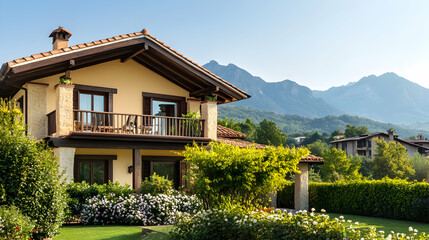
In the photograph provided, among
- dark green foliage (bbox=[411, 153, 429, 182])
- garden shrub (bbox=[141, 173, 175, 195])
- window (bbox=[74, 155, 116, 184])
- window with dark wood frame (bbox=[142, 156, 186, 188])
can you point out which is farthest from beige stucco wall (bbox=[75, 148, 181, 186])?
dark green foliage (bbox=[411, 153, 429, 182])

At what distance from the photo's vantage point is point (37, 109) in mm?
16516

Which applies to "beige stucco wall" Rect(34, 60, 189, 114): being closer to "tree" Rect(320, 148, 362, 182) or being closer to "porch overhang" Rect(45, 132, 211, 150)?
"porch overhang" Rect(45, 132, 211, 150)

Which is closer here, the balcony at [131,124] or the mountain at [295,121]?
the balcony at [131,124]

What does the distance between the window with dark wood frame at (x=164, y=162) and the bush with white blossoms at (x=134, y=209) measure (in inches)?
160

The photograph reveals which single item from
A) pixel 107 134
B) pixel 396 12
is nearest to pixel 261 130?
pixel 396 12

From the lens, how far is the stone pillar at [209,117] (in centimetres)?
1877

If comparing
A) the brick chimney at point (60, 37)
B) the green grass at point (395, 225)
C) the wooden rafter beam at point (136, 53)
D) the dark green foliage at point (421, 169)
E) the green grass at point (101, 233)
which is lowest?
the dark green foliage at point (421, 169)

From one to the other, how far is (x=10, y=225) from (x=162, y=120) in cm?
1006

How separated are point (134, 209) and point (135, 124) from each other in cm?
388

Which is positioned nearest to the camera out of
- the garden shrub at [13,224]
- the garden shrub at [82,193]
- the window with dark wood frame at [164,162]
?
the garden shrub at [13,224]

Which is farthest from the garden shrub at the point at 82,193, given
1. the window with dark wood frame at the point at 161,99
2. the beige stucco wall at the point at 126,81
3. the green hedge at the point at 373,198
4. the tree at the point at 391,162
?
the tree at the point at 391,162

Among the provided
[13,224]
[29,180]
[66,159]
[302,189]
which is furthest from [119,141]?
[302,189]

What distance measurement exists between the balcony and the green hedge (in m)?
8.60

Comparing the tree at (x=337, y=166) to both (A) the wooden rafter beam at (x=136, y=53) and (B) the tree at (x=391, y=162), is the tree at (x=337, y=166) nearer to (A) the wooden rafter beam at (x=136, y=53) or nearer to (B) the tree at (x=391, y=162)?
(B) the tree at (x=391, y=162)
